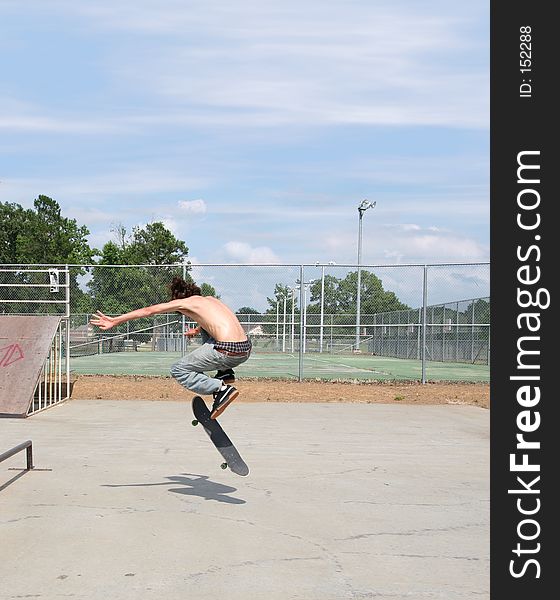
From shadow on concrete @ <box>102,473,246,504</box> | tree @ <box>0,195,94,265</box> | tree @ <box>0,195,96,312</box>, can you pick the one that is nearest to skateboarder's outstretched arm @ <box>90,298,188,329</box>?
shadow on concrete @ <box>102,473,246,504</box>

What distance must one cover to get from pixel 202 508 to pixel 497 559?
370cm

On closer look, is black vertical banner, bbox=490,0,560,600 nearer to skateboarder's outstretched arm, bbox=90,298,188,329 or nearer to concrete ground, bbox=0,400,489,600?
concrete ground, bbox=0,400,489,600

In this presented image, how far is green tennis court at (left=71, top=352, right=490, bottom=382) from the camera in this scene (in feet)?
74.9

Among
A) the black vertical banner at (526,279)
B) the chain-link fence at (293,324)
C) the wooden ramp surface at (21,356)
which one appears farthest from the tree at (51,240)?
the black vertical banner at (526,279)

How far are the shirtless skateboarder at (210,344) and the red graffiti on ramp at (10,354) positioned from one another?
9227 mm

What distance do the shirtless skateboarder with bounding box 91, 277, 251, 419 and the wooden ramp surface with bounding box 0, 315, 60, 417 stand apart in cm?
768

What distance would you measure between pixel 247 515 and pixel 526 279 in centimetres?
395

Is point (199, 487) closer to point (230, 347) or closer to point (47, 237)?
point (230, 347)

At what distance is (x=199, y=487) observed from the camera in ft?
28.2

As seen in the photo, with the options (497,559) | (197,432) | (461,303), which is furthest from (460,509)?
(461,303)

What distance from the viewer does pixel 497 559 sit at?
4449mm

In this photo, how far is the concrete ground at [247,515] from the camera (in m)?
5.40

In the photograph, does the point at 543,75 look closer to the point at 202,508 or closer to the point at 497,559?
the point at 497,559

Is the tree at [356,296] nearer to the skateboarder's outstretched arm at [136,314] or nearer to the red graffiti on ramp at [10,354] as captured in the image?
the red graffiti on ramp at [10,354]
